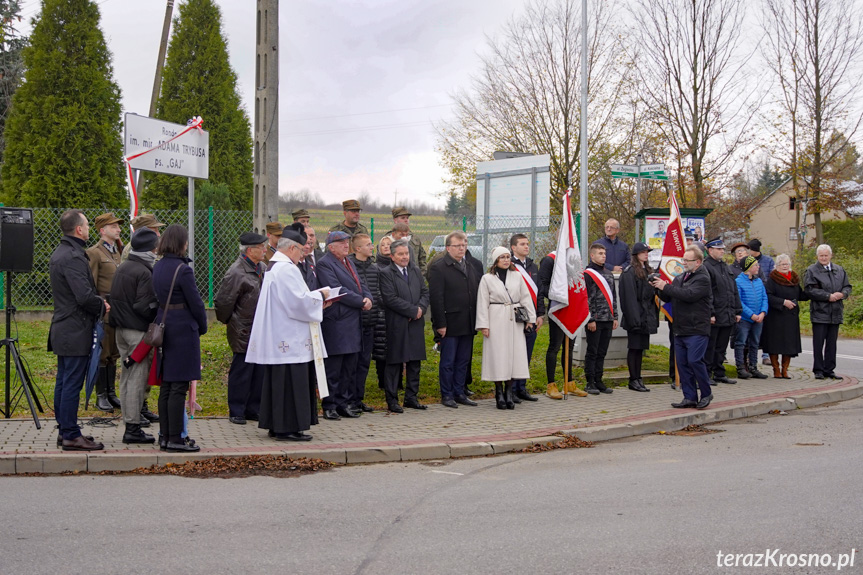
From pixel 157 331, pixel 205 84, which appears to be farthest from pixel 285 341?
pixel 205 84

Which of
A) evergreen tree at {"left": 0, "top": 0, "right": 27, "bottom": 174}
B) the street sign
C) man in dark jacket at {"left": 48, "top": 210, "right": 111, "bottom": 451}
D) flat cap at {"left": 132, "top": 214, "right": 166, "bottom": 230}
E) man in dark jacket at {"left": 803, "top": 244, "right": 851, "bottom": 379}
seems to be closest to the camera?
man in dark jacket at {"left": 48, "top": 210, "right": 111, "bottom": 451}

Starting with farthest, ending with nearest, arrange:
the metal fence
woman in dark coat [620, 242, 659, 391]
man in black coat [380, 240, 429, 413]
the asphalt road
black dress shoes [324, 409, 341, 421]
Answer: the metal fence, woman in dark coat [620, 242, 659, 391], man in black coat [380, 240, 429, 413], black dress shoes [324, 409, 341, 421], the asphalt road

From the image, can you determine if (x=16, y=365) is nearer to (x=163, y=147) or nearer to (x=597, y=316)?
(x=163, y=147)

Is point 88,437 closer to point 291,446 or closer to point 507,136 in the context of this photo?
point 291,446

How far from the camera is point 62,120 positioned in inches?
730

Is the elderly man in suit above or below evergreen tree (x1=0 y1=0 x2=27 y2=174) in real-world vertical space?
below

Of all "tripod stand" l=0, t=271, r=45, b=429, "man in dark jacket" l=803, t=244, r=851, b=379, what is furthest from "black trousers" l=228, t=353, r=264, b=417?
"man in dark jacket" l=803, t=244, r=851, b=379

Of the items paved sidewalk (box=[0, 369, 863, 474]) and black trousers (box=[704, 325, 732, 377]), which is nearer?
paved sidewalk (box=[0, 369, 863, 474])

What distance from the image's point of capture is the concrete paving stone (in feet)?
25.3

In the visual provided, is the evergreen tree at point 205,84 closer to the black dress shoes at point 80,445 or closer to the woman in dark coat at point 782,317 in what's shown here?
the woman in dark coat at point 782,317

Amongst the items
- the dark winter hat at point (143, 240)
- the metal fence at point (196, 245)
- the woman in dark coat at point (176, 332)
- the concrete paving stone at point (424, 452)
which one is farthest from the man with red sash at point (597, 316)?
the metal fence at point (196, 245)

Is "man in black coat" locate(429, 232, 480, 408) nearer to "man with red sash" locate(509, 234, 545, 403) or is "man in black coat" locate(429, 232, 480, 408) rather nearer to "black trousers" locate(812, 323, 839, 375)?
"man with red sash" locate(509, 234, 545, 403)

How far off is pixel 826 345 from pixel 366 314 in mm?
7607

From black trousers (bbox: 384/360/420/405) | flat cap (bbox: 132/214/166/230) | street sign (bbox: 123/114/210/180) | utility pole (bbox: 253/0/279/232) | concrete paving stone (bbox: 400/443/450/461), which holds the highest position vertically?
utility pole (bbox: 253/0/279/232)
